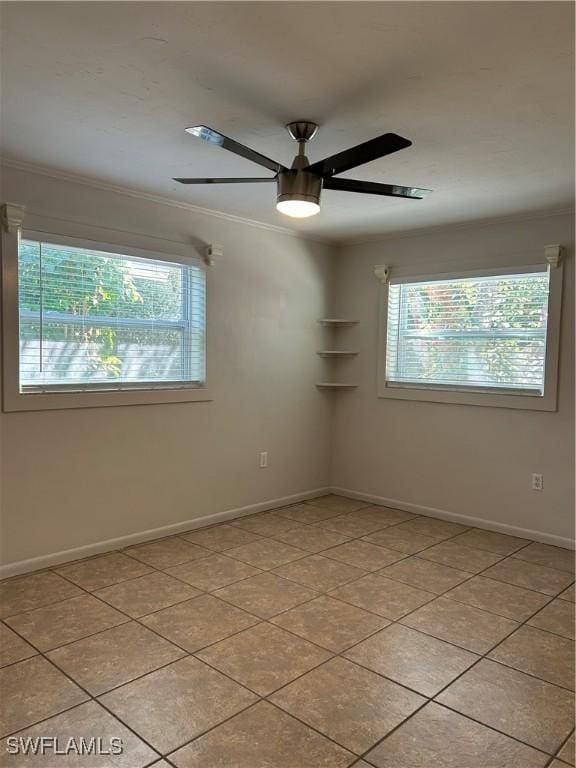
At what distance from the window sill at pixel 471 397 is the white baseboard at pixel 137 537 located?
1239 mm

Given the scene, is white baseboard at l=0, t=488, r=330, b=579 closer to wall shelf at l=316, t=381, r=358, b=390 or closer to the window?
wall shelf at l=316, t=381, r=358, b=390

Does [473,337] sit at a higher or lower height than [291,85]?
lower

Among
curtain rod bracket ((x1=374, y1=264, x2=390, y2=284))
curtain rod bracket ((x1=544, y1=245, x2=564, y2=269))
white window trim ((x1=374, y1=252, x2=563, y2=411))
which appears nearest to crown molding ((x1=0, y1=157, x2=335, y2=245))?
curtain rod bracket ((x1=374, y1=264, x2=390, y2=284))

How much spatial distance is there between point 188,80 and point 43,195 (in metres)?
1.59

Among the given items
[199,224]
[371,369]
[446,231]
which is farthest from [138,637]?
[446,231]

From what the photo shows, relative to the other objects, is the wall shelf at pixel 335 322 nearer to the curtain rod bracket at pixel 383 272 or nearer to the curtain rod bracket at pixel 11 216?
the curtain rod bracket at pixel 383 272

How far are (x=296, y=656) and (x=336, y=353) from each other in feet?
10.1

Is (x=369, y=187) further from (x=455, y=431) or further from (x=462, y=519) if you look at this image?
(x=462, y=519)

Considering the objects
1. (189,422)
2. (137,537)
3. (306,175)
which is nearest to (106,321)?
(189,422)

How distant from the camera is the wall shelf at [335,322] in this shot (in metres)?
5.13

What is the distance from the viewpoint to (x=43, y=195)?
3348 millimetres

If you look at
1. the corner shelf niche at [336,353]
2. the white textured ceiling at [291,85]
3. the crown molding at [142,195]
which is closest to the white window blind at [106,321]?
the crown molding at [142,195]

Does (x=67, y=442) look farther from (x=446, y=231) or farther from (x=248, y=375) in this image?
(x=446, y=231)

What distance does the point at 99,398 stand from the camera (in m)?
3.63
